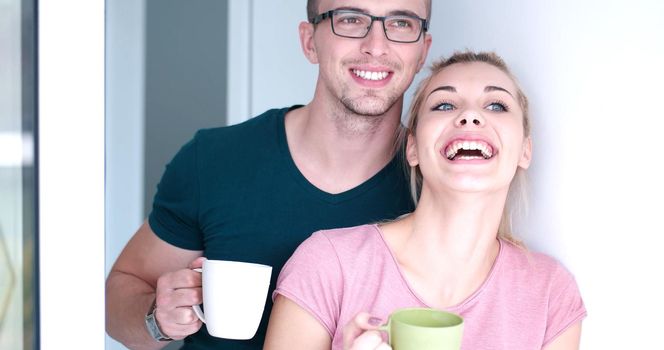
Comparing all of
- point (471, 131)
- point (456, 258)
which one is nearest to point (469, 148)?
point (471, 131)

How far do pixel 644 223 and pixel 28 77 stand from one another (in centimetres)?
95

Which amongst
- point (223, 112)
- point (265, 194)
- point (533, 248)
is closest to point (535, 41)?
point (533, 248)

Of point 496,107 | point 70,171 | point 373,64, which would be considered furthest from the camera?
point 373,64

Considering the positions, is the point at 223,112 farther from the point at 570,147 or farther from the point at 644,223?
the point at 644,223

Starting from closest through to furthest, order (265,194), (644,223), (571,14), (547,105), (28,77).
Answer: (28,77)
(644,223)
(571,14)
(547,105)
(265,194)

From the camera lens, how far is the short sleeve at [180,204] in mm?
1830

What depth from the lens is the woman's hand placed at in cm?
97

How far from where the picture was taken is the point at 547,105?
1.47 meters

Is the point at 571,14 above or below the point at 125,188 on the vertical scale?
above

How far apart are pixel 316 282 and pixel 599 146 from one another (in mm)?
568

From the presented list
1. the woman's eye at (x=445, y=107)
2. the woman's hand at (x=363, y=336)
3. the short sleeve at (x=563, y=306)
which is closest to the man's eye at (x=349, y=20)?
the woman's eye at (x=445, y=107)

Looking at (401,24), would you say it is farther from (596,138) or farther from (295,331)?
(295,331)

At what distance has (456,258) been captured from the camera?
1465 mm

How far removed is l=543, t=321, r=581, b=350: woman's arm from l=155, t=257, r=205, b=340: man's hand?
69 centimetres
